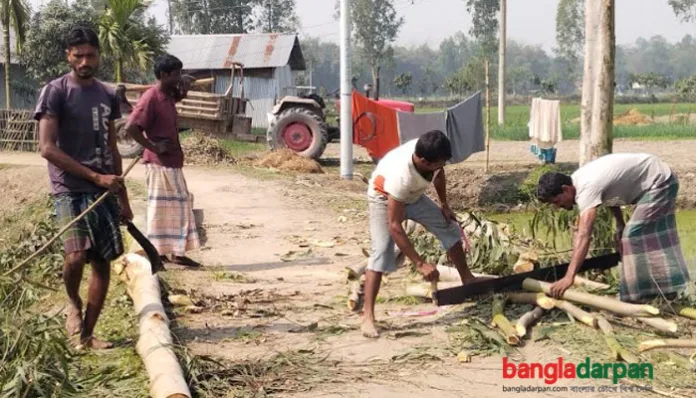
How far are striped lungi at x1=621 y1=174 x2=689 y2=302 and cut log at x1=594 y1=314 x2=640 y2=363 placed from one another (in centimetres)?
56

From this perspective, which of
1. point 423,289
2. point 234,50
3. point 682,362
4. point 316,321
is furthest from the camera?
point 234,50

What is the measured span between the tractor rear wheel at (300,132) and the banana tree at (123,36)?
190 inches

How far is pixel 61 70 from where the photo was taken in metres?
26.4

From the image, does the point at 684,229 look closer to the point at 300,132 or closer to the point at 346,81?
the point at 346,81

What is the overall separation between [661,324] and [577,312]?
0.53 metres

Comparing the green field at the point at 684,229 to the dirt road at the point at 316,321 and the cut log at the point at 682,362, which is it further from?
the cut log at the point at 682,362

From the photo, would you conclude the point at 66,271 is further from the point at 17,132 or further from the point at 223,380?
the point at 17,132

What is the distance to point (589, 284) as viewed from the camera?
255 inches

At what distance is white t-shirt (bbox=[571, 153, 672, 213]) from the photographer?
564 cm

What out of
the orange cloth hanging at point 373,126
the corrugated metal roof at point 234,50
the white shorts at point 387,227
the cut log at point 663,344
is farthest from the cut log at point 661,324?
the corrugated metal roof at point 234,50

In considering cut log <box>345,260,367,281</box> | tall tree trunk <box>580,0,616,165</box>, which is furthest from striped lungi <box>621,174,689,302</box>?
tall tree trunk <box>580,0,616,165</box>

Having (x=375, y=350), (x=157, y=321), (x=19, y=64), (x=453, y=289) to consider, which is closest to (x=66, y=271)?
(x=157, y=321)

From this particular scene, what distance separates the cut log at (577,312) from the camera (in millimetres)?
5551

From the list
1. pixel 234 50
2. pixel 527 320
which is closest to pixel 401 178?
pixel 527 320
